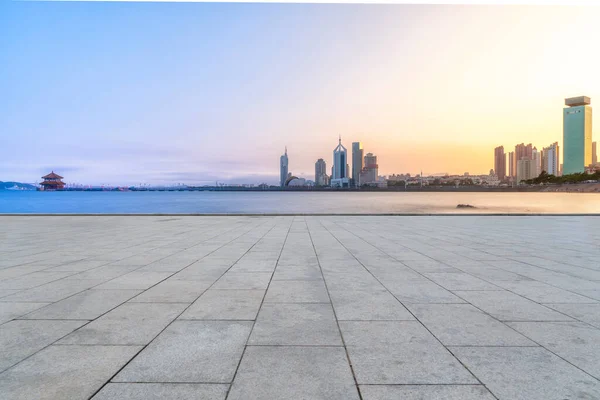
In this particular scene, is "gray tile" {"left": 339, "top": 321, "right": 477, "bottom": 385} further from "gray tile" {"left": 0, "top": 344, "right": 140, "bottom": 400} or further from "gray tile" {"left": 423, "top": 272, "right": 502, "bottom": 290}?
"gray tile" {"left": 0, "top": 344, "right": 140, "bottom": 400}

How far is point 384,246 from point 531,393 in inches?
354

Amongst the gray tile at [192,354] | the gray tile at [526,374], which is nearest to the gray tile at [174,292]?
the gray tile at [192,354]

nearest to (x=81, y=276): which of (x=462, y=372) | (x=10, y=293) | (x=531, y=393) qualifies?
(x=10, y=293)

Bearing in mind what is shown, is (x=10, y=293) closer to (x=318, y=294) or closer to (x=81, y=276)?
(x=81, y=276)

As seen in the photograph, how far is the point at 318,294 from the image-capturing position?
21.3ft

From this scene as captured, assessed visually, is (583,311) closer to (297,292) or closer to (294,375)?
(297,292)

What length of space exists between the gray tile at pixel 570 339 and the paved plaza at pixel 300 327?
25mm

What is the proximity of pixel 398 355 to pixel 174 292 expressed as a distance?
4.33 metres

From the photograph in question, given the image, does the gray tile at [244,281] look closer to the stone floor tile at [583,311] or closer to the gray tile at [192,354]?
the gray tile at [192,354]

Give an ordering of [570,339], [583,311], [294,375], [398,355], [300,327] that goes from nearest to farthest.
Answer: [294,375]
[398,355]
[570,339]
[300,327]
[583,311]

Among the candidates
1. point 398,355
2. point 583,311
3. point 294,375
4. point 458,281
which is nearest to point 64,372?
point 294,375

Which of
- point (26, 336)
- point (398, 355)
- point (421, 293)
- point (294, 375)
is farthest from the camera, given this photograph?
point (421, 293)

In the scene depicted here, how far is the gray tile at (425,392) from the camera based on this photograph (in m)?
3.25

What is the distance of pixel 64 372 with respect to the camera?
372 centimetres
